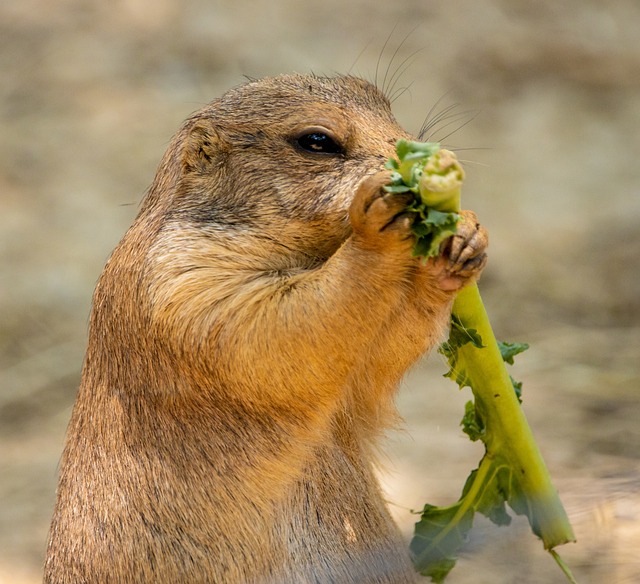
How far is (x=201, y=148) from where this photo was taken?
14.3ft

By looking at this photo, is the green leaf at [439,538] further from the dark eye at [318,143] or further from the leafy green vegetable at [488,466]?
the dark eye at [318,143]

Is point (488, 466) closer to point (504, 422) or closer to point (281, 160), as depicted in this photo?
point (504, 422)

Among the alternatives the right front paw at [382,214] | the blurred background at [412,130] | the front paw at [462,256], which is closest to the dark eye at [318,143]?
the right front paw at [382,214]

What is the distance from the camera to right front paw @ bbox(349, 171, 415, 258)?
3490mm

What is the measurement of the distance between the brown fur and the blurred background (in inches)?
138

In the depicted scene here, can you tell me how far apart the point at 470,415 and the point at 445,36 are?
262 inches

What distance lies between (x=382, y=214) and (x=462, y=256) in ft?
1.08

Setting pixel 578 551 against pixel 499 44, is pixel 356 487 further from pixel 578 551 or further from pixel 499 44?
pixel 499 44

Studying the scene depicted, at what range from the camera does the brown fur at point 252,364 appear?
12.4ft

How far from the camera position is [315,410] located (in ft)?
→ 12.9

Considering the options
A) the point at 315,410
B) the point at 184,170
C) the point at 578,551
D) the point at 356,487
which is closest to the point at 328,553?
the point at 356,487

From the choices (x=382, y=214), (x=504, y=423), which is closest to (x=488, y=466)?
(x=504, y=423)

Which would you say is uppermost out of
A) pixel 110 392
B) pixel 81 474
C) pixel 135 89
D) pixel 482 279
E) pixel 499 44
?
pixel 499 44

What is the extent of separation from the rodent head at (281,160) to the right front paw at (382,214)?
36cm
